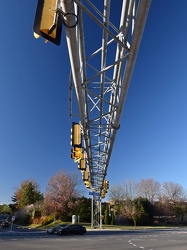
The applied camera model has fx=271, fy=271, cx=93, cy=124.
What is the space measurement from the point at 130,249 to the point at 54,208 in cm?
4305

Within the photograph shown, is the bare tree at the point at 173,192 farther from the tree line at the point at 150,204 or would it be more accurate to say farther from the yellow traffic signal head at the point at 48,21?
the yellow traffic signal head at the point at 48,21

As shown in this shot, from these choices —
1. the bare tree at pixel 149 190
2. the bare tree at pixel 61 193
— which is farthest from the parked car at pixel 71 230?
the bare tree at pixel 149 190

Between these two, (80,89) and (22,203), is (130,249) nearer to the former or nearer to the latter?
(80,89)

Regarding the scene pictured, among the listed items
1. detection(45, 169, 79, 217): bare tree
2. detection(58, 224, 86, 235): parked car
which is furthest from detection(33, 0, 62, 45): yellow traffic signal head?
detection(45, 169, 79, 217): bare tree

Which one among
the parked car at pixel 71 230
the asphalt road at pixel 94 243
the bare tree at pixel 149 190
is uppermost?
the bare tree at pixel 149 190

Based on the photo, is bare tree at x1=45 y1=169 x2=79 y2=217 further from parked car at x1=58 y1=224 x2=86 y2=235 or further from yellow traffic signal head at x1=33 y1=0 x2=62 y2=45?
yellow traffic signal head at x1=33 y1=0 x2=62 y2=45

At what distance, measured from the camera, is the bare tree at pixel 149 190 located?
274ft

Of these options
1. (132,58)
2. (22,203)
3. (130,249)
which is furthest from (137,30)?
(22,203)

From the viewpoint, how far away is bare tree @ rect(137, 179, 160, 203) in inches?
3290

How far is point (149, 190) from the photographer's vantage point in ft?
276

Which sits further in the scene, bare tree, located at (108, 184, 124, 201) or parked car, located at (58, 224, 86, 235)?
bare tree, located at (108, 184, 124, 201)

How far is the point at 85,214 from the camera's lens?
2258 inches

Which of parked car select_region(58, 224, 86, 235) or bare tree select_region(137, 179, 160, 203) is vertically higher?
bare tree select_region(137, 179, 160, 203)

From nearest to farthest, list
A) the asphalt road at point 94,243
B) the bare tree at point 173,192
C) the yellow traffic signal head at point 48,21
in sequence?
Answer: 1. the yellow traffic signal head at point 48,21
2. the asphalt road at point 94,243
3. the bare tree at point 173,192
